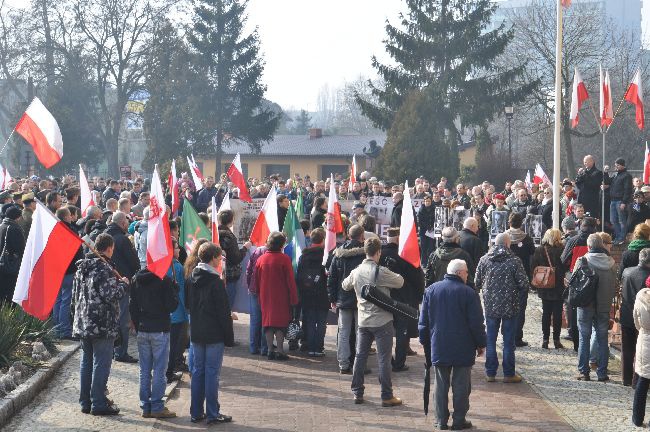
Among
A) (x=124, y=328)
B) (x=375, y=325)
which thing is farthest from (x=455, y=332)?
(x=124, y=328)

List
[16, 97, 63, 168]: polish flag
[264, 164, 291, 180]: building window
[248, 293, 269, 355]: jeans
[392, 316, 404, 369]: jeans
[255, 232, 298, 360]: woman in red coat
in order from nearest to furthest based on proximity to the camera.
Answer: [392, 316, 404, 369]: jeans < [255, 232, 298, 360]: woman in red coat < [248, 293, 269, 355]: jeans < [16, 97, 63, 168]: polish flag < [264, 164, 291, 180]: building window

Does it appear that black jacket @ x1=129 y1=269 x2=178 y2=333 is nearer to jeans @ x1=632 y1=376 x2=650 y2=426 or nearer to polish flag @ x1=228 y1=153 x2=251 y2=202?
jeans @ x1=632 y1=376 x2=650 y2=426

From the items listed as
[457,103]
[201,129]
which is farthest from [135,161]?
[457,103]

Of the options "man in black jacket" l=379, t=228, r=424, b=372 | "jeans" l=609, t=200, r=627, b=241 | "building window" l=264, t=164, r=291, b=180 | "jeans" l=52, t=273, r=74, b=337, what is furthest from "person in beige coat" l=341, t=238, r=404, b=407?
"building window" l=264, t=164, r=291, b=180

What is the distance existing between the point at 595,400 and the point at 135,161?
347 ft

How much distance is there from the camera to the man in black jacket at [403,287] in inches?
490

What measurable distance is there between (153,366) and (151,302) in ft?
2.35

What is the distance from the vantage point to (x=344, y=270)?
1236 centimetres

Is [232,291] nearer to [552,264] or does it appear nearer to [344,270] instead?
[344,270]

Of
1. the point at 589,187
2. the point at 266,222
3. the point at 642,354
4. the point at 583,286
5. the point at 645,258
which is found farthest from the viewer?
the point at 589,187

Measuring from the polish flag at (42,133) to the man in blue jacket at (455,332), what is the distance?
7454mm

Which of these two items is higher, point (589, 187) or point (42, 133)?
point (42, 133)

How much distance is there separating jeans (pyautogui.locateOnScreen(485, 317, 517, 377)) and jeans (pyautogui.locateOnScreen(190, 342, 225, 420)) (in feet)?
12.0

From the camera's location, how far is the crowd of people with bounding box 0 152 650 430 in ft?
32.7
